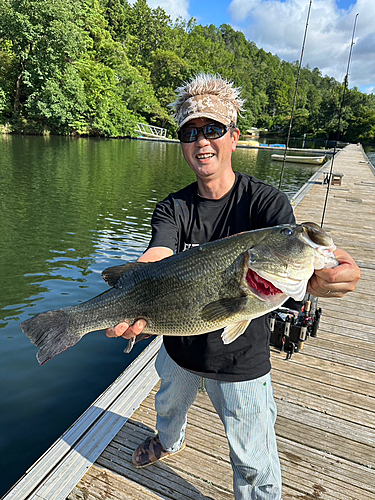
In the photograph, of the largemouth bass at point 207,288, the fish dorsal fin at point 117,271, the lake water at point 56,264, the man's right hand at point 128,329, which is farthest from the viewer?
the lake water at point 56,264

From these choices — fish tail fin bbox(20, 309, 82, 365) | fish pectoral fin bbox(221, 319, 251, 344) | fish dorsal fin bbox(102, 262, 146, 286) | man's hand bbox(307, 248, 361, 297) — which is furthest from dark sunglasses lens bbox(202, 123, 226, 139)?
fish tail fin bbox(20, 309, 82, 365)

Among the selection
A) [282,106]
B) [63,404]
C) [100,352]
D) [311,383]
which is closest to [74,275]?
[100,352]

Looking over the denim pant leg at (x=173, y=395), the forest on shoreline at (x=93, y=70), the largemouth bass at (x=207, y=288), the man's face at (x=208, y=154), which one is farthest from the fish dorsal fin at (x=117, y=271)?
the forest on shoreline at (x=93, y=70)

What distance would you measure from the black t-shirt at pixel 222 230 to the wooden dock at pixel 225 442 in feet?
4.43

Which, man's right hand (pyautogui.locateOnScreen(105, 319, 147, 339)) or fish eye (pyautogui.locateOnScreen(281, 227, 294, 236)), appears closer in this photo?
fish eye (pyautogui.locateOnScreen(281, 227, 294, 236))

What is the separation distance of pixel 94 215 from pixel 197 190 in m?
13.2

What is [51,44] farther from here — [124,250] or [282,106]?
[282,106]

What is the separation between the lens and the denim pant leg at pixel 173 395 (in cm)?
271

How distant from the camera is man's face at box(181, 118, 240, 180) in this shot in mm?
2684

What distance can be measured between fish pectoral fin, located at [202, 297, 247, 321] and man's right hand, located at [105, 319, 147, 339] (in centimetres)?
50

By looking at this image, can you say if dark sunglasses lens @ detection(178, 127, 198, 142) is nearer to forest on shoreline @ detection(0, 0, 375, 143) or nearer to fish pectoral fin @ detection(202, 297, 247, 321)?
fish pectoral fin @ detection(202, 297, 247, 321)

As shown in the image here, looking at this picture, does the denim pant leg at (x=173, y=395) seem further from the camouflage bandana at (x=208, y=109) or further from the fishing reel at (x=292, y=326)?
the fishing reel at (x=292, y=326)

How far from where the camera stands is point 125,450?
3.34m

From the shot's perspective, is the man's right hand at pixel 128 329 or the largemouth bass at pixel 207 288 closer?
the largemouth bass at pixel 207 288
